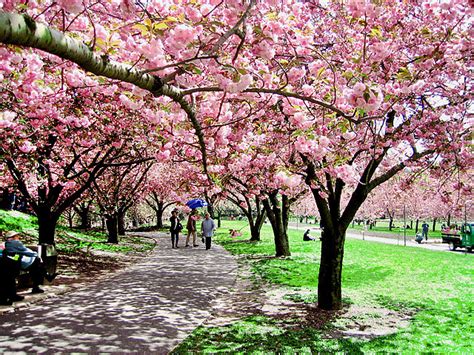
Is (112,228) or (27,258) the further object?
(112,228)

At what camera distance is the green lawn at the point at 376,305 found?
533cm

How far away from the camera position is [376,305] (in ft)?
26.2

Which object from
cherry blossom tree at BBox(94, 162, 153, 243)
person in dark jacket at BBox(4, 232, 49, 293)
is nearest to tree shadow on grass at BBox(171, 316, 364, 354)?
person in dark jacket at BBox(4, 232, 49, 293)

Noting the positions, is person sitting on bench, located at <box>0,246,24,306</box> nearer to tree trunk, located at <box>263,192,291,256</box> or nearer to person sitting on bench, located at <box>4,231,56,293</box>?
person sitting on bench, located at <box>4,231,56,293</box>

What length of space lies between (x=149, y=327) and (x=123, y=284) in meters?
3.80

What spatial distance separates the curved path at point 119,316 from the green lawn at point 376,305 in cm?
63

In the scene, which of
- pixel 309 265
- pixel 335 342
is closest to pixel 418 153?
pixel 335 342

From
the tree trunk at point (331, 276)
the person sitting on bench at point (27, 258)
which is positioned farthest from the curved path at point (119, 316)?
the tree trunk at point (331, 276)

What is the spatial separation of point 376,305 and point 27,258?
691cm

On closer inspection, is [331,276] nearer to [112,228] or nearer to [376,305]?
[376,305]

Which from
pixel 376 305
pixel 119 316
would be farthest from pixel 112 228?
pixel 376 305

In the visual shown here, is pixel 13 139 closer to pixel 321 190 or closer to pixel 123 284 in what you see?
pixel 123 284

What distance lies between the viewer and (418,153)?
6.75 meters

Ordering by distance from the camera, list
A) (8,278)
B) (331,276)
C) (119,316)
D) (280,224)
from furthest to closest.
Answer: (280,224) < (331,276) < (8,278) < (119,316)
